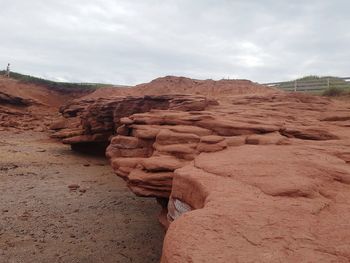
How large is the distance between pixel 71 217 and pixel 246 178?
556cm

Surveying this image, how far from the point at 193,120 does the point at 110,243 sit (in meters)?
3.25

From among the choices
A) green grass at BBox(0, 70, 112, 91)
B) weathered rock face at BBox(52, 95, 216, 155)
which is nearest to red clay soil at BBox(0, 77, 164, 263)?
weathered rock face at BBox(52, 95, 216, 155)

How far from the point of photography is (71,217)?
8.91 m

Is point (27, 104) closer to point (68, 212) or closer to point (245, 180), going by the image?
point (68, 212)

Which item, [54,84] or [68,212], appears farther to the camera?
[54,84]

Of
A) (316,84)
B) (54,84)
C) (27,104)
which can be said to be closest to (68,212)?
(316,84)

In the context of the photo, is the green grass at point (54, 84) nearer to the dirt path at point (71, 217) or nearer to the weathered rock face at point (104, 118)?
the weathered rock face at point (104, 118)

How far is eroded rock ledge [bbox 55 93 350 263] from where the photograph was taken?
306 cm

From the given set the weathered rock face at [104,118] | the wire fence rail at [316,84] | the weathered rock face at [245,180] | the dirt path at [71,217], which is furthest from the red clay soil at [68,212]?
the wire fence rail at [316,84]

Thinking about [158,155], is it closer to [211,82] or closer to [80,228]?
[80,228]

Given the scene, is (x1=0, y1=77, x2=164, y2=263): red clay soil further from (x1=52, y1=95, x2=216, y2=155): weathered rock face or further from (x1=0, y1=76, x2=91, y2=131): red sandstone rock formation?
(x1=0, y1=76, x2=91, y2=131): red sandstone rock formation

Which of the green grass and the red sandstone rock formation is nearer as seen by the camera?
the red sandstone rock formation

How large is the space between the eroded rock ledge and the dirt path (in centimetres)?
118

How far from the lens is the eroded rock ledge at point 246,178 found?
3.06 metres
